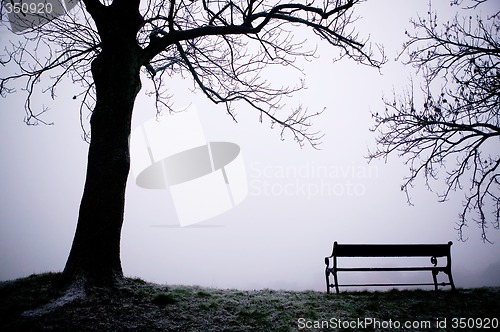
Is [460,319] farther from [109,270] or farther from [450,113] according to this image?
[109,270]

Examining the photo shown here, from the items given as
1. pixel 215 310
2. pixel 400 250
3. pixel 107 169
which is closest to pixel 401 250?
pixel 400 250

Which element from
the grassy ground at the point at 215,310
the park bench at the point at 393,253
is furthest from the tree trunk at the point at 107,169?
the park bench at the point at 393,253

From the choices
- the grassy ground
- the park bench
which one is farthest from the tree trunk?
the park bench

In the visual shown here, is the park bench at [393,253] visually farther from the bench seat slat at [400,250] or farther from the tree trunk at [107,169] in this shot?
the tree trunk at [107,169]

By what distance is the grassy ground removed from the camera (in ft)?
11.5

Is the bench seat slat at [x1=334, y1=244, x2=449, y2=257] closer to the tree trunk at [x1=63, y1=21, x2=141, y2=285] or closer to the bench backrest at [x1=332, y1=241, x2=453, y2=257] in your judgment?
the bench backrest at [x1=332, y1=241, x2=453, y2=257]

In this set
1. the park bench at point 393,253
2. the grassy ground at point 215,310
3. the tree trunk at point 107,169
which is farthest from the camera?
the park bench at point 393,253

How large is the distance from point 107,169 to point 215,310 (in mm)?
2668

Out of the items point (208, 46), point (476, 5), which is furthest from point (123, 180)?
point (476, 5)

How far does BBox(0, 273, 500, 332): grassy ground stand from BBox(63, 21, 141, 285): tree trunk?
0.39 meters

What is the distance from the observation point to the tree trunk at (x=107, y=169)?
14.5 feet

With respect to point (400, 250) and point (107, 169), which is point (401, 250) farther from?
point (107, 169)

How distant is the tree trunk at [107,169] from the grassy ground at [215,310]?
0.39 meters

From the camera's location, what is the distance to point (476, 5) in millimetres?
5844
